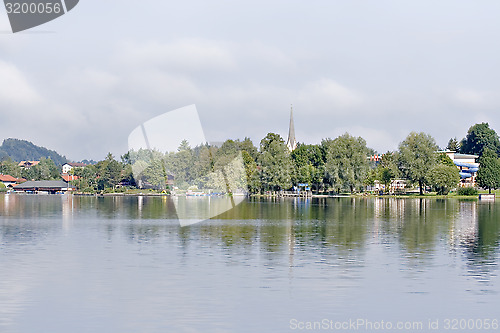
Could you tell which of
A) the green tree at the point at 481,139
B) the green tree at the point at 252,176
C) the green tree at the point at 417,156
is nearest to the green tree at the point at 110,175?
the green tree at the point at 252,176

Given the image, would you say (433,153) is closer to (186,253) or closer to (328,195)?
(328,195)

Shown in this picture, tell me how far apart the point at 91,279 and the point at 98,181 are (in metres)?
165

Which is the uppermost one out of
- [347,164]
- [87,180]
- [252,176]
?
[347,164]

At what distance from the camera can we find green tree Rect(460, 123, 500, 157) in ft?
587

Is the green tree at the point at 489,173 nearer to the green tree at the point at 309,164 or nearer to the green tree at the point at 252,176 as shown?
the green tree at the point at 309,164

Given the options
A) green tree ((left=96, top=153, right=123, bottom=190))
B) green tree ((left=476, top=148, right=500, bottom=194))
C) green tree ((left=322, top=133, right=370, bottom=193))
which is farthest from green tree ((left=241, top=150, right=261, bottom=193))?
green tree ((left=96, top=153, right=123, bottom=190))

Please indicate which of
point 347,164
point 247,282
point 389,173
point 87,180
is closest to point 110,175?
point 87,180

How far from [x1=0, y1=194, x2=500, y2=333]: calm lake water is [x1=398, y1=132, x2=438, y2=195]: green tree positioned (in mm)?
81344

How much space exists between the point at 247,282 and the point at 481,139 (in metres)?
173

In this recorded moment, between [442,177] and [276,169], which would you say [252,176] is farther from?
[442,177]

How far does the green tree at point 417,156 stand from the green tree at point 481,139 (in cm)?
6528

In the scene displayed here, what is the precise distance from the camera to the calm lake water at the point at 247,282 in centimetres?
1692

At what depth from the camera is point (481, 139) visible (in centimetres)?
18125

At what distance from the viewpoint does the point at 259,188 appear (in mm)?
139250
